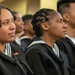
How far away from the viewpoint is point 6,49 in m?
2.23

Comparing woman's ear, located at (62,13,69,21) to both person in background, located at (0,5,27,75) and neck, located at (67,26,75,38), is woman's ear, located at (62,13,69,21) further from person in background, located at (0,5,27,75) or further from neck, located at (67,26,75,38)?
person in background, located at (0,5,27,75)

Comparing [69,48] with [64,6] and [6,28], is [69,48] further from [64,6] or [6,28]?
[6,28]

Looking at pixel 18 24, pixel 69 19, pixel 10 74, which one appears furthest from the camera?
pixel 18 24

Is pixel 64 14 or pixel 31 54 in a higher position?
pixel 64 14

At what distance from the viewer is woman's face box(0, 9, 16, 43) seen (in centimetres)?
212

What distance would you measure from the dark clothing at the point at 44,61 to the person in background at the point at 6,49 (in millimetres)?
Result: 252

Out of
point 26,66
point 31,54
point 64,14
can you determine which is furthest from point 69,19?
point 26,66

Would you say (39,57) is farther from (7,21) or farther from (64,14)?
(64,14)

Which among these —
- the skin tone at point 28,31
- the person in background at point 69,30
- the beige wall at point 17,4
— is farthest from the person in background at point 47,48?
the beige wall at point 17,4

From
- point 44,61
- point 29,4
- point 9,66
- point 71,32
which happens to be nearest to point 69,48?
point 71,32

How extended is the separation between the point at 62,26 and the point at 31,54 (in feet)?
1.44

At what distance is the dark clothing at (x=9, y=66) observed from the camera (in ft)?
6.53

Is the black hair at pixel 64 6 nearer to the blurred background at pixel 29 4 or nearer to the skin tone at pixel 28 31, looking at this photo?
the skin tone at pixel 28 31

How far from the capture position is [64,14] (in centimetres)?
310
